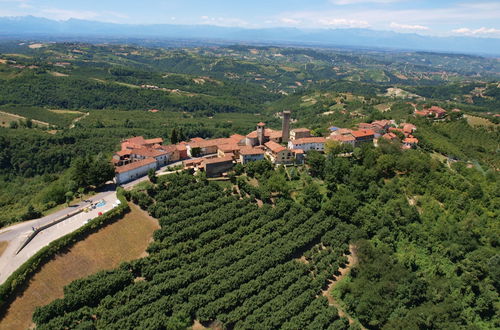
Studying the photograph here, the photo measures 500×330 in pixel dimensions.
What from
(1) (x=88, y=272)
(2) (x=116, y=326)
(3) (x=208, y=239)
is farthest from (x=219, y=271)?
(1) (x=88, y=272)

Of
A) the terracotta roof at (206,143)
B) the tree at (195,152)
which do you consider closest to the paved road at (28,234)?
the tree at (195,152)

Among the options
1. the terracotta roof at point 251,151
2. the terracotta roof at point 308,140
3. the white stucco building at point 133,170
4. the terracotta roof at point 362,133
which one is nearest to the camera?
the white stucco building at point 133,170

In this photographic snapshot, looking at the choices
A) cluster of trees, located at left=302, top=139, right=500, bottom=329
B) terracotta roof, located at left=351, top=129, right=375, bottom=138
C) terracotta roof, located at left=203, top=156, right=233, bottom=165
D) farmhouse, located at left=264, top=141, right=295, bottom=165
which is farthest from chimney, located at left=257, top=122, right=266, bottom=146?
terracotta roof, located at left=351, top=129, right=375, bottom=138

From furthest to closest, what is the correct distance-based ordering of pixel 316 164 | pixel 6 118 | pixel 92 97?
pixel 92 97 → pixel 6 118 → pixel 316 164

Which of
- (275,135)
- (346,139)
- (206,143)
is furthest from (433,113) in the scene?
(206,143)

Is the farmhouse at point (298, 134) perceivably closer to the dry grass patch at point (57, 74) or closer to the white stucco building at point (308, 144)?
the white stucco building at point (308, 144)

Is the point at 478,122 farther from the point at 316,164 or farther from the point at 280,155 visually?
the point at 280,155
